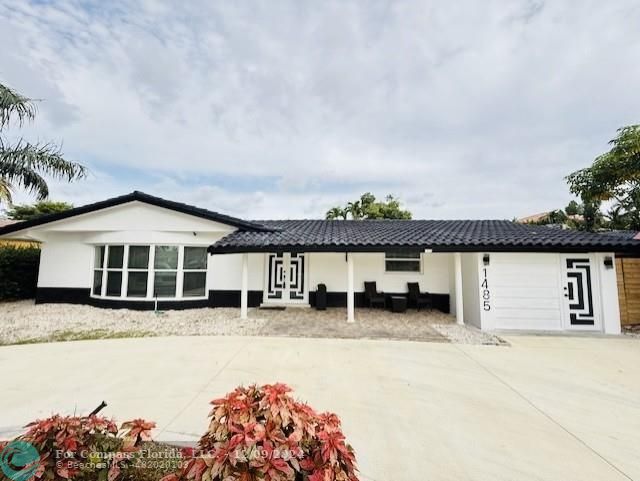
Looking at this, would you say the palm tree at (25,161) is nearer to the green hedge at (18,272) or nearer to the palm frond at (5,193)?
the palm frond at (5,193)

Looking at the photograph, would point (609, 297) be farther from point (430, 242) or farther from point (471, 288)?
point (430, 242)

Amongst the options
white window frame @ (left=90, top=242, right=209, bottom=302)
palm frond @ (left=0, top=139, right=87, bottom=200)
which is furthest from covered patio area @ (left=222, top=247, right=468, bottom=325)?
palm frond @ (left=0, top=139, right=87, bottom=200)

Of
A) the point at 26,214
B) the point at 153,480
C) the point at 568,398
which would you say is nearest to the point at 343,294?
the point at 568,398

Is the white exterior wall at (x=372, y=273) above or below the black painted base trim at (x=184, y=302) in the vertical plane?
above

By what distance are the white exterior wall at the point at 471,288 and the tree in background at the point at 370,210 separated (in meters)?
21.4

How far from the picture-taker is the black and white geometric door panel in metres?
11.6

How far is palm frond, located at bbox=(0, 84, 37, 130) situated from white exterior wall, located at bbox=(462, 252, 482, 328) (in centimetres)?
1553

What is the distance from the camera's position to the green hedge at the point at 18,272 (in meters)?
11.3

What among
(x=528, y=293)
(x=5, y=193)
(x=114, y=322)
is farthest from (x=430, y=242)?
(x=5, y=193)

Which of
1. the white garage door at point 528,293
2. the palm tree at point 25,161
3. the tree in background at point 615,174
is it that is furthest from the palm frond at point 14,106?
the tree in background at point 615,174

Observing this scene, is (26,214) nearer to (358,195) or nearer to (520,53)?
(358,195)

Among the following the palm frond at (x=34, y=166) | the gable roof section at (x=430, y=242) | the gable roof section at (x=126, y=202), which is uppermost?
the palm frond at (x=34, y=166)

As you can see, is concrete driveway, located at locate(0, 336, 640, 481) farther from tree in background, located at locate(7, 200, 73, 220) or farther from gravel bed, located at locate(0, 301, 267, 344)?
tree in background, located at locate(7, 200, 73, 220)

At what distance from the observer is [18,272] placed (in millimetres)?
11648
